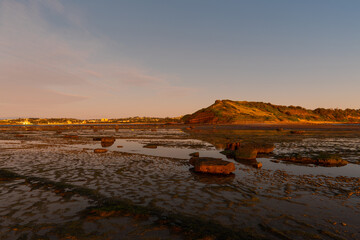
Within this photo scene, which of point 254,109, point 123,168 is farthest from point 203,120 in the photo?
point 123,168

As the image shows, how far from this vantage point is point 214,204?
8.36 meters

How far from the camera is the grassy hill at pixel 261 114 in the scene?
362 ft

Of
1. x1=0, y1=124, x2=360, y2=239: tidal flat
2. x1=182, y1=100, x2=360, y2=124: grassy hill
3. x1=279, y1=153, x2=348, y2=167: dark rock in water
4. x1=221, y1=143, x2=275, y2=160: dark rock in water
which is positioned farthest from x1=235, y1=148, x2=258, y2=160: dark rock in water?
x1=182, y1=100, x2=360, y2=124: grassy hill

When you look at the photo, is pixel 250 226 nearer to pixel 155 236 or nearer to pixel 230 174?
pixel 155 236

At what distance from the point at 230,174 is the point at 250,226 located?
632 cm

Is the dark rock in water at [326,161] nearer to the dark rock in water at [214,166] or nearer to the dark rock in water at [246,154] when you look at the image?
the dark rock in water at [246,154]

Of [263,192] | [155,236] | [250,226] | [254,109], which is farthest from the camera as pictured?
[254,109]

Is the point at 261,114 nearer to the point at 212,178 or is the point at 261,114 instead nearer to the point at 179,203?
the point at 212,178

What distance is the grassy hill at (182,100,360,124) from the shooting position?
110 meters

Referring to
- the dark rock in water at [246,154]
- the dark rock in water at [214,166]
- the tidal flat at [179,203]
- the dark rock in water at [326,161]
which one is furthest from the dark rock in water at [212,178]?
the dark rock in water at [326,161]

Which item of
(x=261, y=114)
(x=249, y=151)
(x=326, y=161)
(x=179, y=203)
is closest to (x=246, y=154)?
(x=249, y=151)

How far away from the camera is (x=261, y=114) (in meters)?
122

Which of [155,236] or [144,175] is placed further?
[144,175]

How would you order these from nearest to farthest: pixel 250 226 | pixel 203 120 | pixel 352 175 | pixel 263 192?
pixel 250 226
pixel 263 192
pixel 352 175
pixel 203 120
